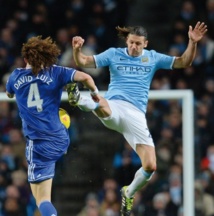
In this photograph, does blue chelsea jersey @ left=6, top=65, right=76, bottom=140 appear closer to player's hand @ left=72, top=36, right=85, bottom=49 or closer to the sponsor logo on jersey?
player's hand @ left=72, top=36, right=85, bottom=49

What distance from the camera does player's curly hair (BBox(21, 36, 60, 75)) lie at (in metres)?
10.5

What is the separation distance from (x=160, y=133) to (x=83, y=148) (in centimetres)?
91

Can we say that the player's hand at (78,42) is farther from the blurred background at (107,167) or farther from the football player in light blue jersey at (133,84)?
the blurred background at (107,167)

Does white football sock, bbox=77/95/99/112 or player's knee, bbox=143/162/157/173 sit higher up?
white football sock, bbox=77/95/99/112

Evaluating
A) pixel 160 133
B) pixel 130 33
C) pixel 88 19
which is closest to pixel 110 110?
pixel 130 33

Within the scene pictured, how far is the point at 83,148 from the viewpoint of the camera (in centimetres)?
1273

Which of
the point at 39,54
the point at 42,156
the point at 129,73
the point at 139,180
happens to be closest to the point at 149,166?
the point at 139,180

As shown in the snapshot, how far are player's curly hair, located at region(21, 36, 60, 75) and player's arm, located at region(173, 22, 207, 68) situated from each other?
1.64 m

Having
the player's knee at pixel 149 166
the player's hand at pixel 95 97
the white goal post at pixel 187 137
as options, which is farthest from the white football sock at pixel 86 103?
the white goal post at pixel 187 137

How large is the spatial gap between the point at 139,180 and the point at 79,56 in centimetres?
146

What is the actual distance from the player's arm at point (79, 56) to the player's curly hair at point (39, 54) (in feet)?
1.82

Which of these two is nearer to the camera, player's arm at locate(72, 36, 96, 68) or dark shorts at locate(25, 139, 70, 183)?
dark shorts at locate(25, 139, 70, 183)

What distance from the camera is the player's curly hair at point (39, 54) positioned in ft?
34.3

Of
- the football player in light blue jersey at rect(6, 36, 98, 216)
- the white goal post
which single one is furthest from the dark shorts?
the white goal post
